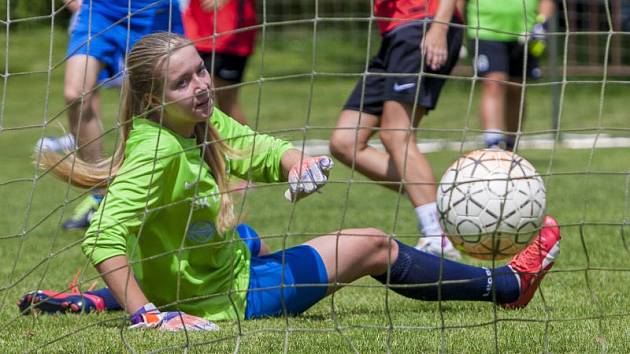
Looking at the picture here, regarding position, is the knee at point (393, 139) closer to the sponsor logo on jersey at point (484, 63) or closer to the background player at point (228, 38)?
the background player at point (228, 38)

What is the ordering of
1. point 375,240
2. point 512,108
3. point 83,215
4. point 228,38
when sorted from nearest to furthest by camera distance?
point 375,240
point 83,215
point 228,38
point 512,108

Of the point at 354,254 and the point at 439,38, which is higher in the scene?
the point at 439,38

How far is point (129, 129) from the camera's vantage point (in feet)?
12.2

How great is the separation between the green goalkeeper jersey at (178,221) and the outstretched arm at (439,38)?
137 cm

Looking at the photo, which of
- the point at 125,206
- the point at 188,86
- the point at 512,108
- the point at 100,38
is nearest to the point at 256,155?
the point at 188,86

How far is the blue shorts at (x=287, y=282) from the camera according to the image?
3824 mm

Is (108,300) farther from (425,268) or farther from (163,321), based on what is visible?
(425,268)

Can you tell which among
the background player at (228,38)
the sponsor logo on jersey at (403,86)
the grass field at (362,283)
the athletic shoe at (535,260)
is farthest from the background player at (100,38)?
the athletic shoe at (535,260)

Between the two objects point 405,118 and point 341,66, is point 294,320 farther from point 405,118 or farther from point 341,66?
point 341,66

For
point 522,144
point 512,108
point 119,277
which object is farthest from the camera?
point 522,144

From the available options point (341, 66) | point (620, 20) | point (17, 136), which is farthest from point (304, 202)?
point (341, 66)

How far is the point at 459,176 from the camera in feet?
13.4

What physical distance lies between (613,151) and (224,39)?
416 centimetres

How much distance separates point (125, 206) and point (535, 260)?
143 cm
